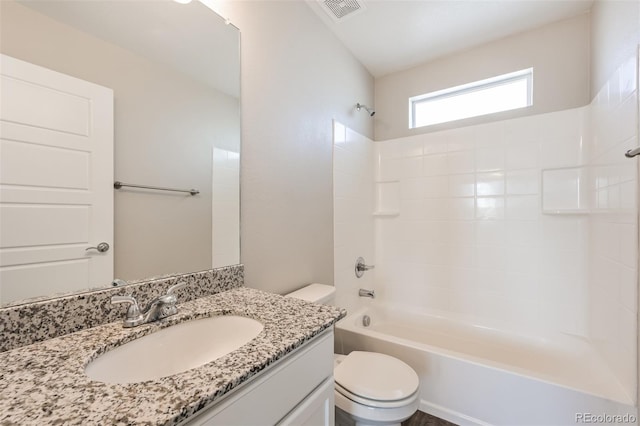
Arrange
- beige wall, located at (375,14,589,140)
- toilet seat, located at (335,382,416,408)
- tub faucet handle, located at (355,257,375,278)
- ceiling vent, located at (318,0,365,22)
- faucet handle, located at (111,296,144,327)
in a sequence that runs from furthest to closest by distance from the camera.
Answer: tub faucet handle, located at (355,257,375,278), beige wall, located at (375,14,589,140), ceiling vent, located at (318,0,365,22), toilet seat, located at (335,382,416,408), faucet handle, located at (111,296,144,327)

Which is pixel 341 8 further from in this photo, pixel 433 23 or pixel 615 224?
pixel 615 224

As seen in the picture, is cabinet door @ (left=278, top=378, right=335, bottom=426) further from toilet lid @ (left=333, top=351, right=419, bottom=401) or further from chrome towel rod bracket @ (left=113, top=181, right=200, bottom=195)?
chrome towel rod bracket @ (left=113, top=181, right=200, bottom=195)

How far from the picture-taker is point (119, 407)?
448 millimetres

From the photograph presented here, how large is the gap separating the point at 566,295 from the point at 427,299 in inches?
35.6

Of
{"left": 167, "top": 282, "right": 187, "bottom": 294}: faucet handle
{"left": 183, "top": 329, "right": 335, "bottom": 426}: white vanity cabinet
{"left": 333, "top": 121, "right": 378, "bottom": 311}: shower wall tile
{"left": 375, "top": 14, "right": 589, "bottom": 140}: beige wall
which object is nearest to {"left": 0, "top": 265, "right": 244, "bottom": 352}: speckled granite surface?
{"left": 167, "top": 282, "right": 187, "bottom": 294}: faucet handle

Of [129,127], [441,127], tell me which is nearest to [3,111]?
[129,127]

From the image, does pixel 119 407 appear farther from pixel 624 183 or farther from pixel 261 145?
pixel 624 183

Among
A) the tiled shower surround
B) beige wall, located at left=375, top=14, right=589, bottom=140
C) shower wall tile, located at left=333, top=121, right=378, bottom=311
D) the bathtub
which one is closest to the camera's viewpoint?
the bathtub

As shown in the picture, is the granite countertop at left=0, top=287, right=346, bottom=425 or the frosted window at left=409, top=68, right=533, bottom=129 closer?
the granite countertop at left=0, top=287, right=346, bottom=425

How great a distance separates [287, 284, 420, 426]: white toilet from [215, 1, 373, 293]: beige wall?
331 millimetres

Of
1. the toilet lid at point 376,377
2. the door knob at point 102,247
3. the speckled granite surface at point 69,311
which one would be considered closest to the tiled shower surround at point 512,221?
the toilet lid at point 376,377

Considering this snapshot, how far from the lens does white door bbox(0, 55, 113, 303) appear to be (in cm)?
68

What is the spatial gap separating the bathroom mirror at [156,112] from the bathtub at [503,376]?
4.04 feet

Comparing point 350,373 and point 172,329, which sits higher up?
point 172,329
